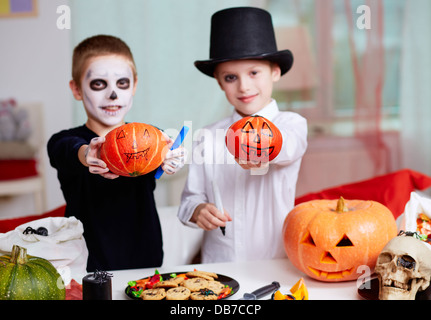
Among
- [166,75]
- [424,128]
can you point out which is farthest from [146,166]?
[424,128]

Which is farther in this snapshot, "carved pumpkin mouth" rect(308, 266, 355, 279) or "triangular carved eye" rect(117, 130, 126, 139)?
"carved pumpkin mouth" rect(308, 266, 355, 279)

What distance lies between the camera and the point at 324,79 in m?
2.97

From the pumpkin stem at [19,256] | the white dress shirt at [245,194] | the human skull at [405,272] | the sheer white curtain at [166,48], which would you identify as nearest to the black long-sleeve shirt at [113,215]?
the white dress shirt at [245,194]

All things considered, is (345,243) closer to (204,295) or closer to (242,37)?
(204,295)

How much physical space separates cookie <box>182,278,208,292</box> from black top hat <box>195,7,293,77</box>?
1.76 ft

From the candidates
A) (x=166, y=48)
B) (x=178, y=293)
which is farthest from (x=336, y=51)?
(x=178, y=293)

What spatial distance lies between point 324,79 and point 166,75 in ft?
3.01

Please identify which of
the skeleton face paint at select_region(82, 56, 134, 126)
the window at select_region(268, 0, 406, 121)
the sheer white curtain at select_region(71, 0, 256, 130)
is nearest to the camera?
the skeleton face paint at select_region(82, 56, 134, 126)

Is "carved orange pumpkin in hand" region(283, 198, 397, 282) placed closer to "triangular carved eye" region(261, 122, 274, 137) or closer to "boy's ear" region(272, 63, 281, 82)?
"triangular carved eye" region(261, 122, 274, 137)

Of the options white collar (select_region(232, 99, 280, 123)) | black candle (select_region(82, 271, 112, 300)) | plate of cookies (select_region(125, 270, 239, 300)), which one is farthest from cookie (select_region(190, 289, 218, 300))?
white collar (select_region(232, 99, 280, 123))

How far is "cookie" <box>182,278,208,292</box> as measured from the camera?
0.89 meters

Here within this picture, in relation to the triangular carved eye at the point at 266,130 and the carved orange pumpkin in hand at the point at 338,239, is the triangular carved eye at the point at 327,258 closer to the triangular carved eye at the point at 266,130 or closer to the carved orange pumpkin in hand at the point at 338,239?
the carved orange pumpkin in hand at the point at 338,239

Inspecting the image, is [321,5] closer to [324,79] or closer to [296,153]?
[324,79]

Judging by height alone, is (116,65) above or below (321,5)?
below
